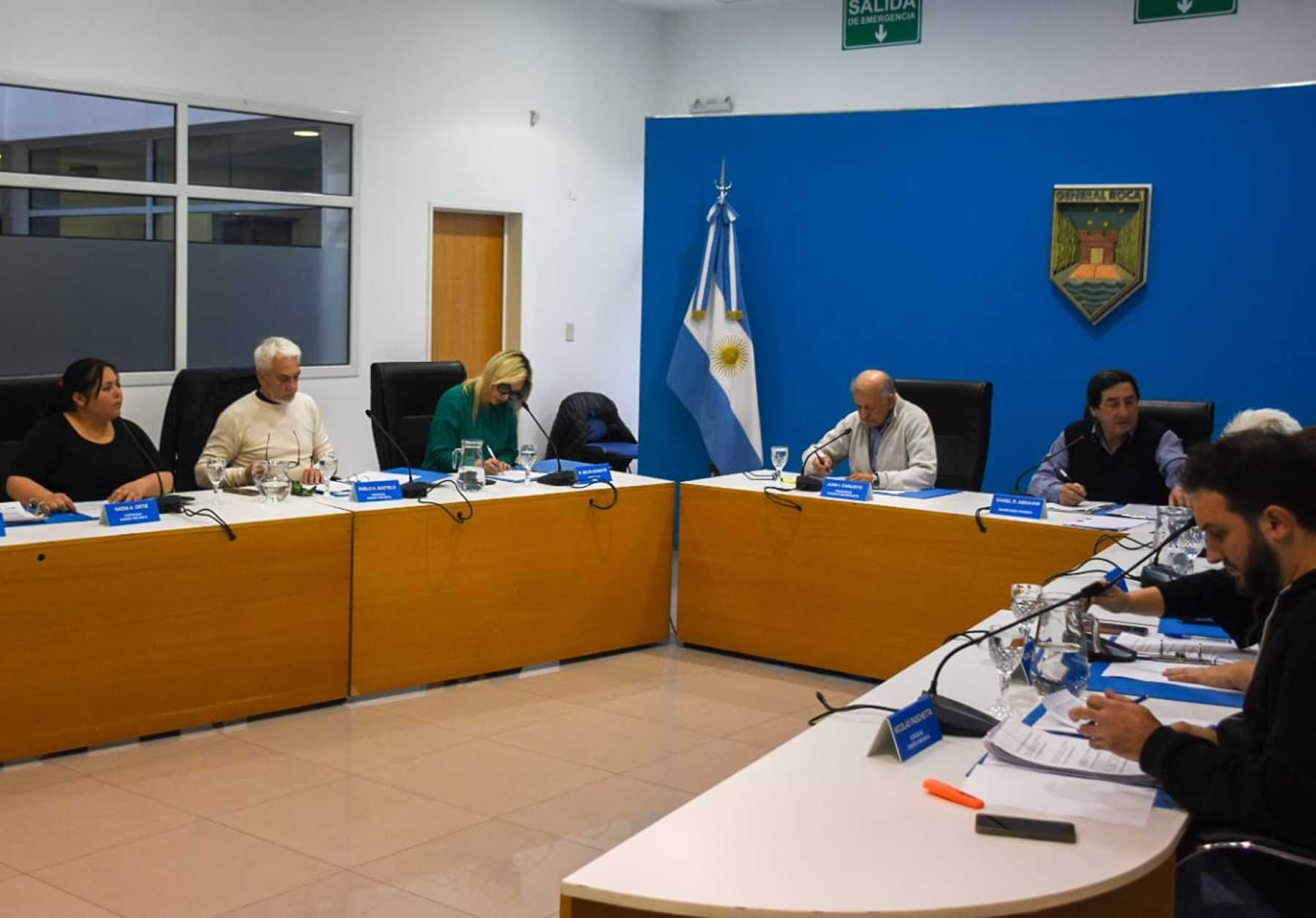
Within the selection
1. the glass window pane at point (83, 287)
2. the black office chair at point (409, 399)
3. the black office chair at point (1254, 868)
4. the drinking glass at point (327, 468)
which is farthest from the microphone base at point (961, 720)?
the glass window pane at point (83, 287)

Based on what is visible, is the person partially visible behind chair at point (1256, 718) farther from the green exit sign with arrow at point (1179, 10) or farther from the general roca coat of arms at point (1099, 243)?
the green exit sign with arrow at point (1179, 10)

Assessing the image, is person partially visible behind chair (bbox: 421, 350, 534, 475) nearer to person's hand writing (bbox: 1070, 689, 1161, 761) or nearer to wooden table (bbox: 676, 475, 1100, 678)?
wooden table (bbox: 676, 475, 1100, 678)

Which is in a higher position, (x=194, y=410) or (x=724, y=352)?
(x=724, y=352)

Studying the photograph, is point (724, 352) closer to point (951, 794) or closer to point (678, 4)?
point (678, 4)

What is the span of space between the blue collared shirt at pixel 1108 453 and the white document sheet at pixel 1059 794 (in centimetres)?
287

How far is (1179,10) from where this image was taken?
291 inches

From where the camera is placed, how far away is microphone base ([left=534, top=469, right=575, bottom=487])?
196 inches

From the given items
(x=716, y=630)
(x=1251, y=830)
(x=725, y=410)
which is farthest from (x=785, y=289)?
(x=1251, y=830)

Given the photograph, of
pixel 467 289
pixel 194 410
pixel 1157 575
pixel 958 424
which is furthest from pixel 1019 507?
pixel 467 289

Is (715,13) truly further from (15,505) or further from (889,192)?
(15,505)

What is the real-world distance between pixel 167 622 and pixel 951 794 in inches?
105

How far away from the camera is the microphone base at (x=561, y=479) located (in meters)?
4.98

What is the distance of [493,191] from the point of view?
841 cm

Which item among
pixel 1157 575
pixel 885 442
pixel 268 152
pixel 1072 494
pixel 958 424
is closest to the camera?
pixel 1157 575
